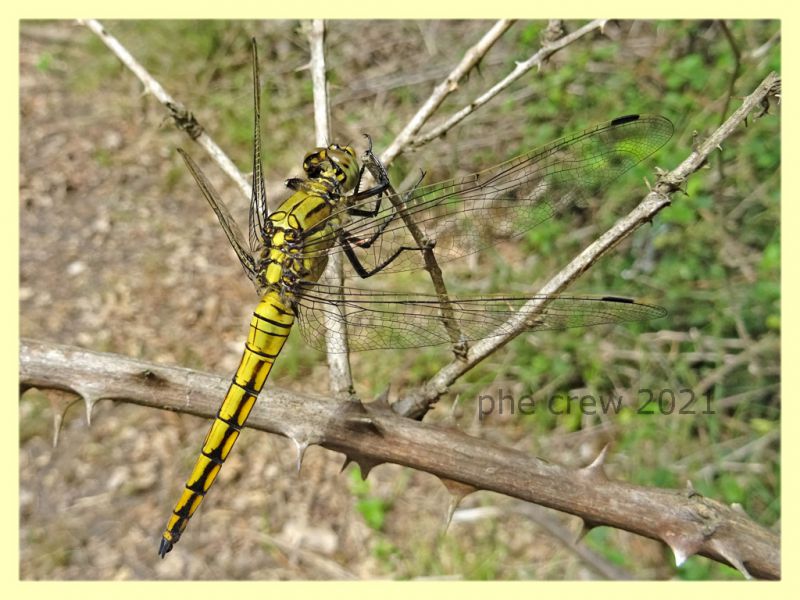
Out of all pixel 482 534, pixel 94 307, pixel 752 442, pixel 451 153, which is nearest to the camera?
pixel 752 442

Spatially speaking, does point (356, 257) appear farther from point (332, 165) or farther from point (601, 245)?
point (601, 245)

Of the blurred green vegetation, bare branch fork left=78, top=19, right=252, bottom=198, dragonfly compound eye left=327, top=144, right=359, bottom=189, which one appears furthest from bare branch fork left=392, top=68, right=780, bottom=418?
the blurred green vegetation

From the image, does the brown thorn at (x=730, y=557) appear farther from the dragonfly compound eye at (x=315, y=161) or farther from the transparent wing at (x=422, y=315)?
the dragonfly compound eye at (x=315, y=161)

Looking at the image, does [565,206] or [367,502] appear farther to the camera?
[367,502]

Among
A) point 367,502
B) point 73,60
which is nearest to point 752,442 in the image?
point 367,502

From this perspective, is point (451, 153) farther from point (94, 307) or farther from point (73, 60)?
point (73, 60)

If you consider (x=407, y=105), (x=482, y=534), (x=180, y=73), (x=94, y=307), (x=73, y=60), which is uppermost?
(x=73, y=60)

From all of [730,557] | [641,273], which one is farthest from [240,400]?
[641,273]
